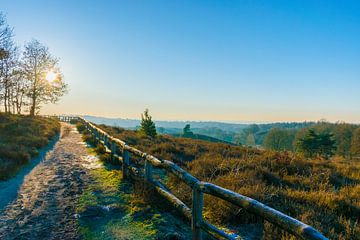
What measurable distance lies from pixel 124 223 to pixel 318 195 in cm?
470

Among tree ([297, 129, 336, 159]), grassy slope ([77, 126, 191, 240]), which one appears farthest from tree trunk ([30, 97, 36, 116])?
tree ([297, 129, 336, 159])

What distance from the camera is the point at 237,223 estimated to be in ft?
16.5

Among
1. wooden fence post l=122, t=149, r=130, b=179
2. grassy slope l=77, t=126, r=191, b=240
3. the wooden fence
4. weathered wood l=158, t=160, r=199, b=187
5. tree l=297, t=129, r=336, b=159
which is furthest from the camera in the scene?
tree l=297, t=129, r=336, b=159

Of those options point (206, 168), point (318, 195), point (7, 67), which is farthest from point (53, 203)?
point (7, 67)

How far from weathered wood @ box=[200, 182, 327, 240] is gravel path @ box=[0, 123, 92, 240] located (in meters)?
2.74

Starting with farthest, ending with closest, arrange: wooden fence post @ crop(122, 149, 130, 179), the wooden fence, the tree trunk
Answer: the tree trunk
wooden fence post @ crop(122, 149, 130, 179)
the wooden fence

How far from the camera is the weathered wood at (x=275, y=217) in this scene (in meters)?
2.34

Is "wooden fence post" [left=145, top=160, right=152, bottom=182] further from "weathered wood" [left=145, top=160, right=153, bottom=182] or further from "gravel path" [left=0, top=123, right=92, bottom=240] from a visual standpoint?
"gravel path" [left=0, top=123, right=92, bottom=240]

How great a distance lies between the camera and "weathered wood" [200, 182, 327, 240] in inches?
92.3

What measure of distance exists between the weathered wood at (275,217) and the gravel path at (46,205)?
2.74m

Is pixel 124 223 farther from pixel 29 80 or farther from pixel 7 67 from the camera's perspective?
pixel 29 80

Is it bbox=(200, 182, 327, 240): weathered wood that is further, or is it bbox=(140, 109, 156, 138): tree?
bbox=(140, 109, 156, 138): tree

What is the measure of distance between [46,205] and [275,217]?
5283 millimetres

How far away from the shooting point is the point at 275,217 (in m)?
2.72
